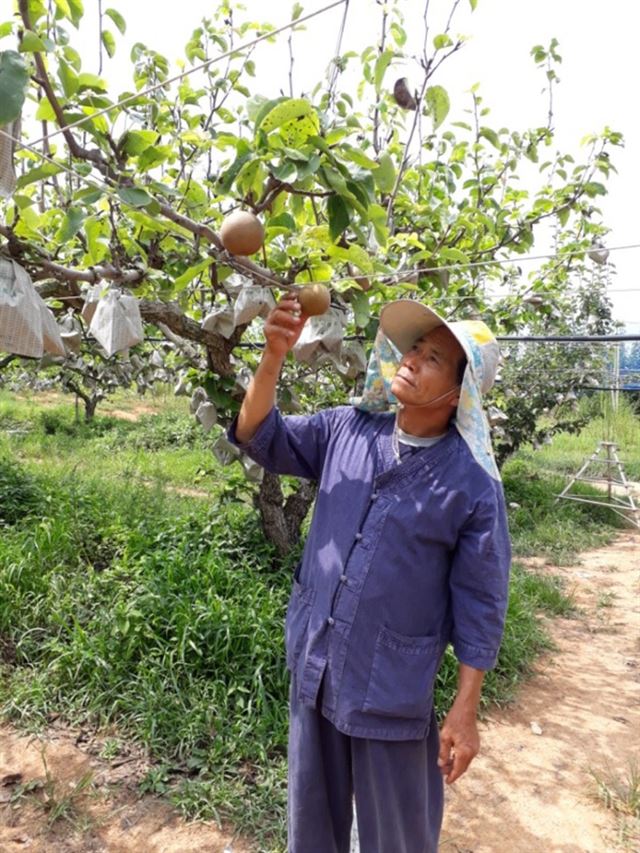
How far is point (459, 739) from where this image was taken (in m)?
1.33

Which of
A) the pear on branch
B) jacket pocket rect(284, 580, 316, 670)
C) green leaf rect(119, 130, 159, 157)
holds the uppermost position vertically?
the pear on branch

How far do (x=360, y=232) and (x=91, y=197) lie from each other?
0.65 metres

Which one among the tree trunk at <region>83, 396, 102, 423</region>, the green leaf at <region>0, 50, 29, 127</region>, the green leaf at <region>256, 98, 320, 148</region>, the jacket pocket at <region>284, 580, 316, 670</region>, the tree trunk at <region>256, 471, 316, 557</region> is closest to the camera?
the green leaf at <region>0, 50, 29, 127</region>

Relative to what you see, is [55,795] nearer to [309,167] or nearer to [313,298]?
[313,298]

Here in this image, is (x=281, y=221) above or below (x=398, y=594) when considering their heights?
above

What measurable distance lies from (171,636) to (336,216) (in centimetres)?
216

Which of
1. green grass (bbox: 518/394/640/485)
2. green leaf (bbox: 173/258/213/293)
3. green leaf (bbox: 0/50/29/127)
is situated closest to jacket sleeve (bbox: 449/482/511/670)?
green leaf (bbox: 173/258/213/293)

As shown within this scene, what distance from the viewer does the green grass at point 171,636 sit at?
2.41 metres

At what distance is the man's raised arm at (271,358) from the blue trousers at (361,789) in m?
0.65

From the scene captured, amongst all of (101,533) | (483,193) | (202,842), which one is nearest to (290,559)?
(101,533)

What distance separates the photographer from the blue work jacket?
1.32 metres

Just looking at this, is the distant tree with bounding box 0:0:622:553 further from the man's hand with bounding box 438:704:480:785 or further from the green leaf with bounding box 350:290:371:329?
the man's hand with bounding box 438:704:480:785

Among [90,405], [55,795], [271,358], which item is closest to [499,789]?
[55,795]

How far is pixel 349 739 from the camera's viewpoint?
145 centimetres
